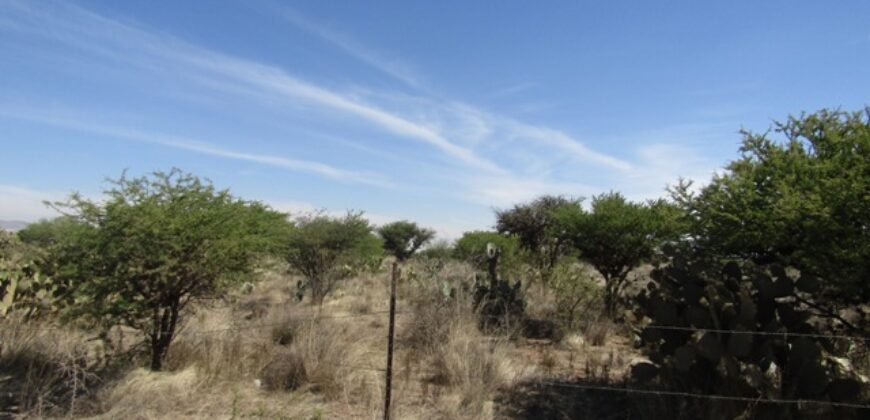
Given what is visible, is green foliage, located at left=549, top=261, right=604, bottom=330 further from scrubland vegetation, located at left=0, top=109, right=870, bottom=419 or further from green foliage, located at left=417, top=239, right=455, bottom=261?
green foliage, located at left=417, top=239, right=455, bottom=261

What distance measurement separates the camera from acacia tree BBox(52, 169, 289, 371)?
5973mm

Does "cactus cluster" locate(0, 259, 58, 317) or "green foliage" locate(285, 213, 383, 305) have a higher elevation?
"green foliage" locate(285, 213, 383, 305)

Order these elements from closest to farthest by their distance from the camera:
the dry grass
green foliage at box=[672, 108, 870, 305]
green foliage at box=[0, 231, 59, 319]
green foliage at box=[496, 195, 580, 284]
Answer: green foliage at box=[672, 108, 870, 305] → the dry grass → green foliage at box=[0, 231, 59, 319] → green foliage at box=[496, 195, 580, 284]

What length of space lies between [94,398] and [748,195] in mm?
6797

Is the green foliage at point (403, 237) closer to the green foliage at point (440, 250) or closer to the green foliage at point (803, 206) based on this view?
the green foliage at point (440, 250)

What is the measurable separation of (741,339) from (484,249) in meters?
16.1

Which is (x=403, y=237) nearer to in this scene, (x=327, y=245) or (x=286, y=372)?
(x=327, y=245)

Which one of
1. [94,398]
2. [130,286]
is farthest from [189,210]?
[94,398]

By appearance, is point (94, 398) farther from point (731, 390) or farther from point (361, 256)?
point (361, 256)

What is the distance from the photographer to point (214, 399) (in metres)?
5.80

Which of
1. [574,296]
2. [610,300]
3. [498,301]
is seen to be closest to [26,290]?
[498,301]

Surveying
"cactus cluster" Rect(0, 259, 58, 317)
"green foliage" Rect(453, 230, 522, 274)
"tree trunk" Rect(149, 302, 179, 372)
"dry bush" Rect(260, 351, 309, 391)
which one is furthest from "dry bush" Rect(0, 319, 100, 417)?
"green foliage" Rect(453, 230, 522, 274)

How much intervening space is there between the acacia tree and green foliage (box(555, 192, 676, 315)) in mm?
7042

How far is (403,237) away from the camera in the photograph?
123ft
